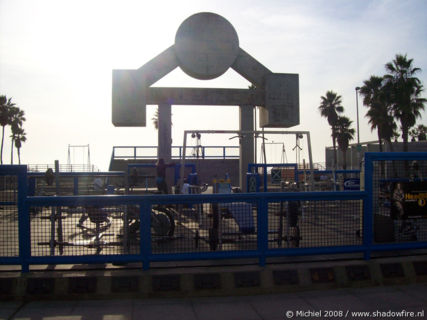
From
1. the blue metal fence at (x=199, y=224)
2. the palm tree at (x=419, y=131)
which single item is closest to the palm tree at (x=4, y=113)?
the blue metal fence at (x=199, y=224)

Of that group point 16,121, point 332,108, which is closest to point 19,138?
point 16,121

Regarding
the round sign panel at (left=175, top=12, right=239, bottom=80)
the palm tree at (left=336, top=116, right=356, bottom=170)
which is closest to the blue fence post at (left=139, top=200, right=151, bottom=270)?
the round sign panel at (left=175, top=12, right=239, bottom=80)

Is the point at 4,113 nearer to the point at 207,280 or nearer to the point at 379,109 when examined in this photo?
the point at 379,109

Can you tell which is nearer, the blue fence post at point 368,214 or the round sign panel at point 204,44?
the blue fence post at point 368,214

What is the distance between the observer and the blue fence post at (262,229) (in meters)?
5.95

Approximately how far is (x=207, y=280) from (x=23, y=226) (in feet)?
8.74

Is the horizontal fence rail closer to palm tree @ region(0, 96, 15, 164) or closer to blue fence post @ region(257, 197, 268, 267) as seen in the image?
blue fence post @ region(257, 197, 268, 267)

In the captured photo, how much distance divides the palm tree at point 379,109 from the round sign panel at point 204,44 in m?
27.6

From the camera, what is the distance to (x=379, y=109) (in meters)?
39.3

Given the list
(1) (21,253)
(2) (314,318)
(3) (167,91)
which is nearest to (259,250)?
(2) (314,318)

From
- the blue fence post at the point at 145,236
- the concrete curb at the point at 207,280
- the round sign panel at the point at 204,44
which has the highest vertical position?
the round sign panel at the point at 204,44

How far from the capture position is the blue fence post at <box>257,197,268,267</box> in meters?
5.95

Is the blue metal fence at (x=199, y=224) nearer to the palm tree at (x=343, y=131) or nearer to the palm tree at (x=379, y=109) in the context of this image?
the palm tree at (x=379, y=109)

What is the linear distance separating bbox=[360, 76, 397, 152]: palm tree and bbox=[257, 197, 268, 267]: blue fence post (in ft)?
114
